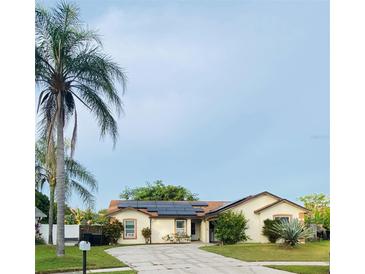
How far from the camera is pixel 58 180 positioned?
275 inches

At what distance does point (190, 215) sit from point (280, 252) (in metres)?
4.15

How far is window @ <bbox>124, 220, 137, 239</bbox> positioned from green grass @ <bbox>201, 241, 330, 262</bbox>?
3.27 m

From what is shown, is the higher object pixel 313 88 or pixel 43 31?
pixel 43 31

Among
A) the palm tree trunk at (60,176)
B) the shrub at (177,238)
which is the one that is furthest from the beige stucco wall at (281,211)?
the palm tree trunk at (60,176)

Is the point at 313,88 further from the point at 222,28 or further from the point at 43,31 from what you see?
the point at 43,31

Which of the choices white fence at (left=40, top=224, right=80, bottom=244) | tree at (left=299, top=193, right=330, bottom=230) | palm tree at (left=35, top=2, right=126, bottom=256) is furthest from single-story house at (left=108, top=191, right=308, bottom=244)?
palm tree at (left=35, top=2, right=126, bottom=256)

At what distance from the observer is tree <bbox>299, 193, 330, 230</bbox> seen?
34.3 feet

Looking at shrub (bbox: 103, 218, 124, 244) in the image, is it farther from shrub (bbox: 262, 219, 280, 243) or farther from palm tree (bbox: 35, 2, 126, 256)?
palm tree (bbox: 35, 2, 126, 256)

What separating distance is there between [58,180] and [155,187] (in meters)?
8.19

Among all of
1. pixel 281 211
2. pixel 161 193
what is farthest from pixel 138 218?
pixel 281 211

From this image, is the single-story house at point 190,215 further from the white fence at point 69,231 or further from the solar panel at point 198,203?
the white fence at point 69,231

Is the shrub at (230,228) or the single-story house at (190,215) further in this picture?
the single-story house at (190,215)

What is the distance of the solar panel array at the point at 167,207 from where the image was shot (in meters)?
12.7
